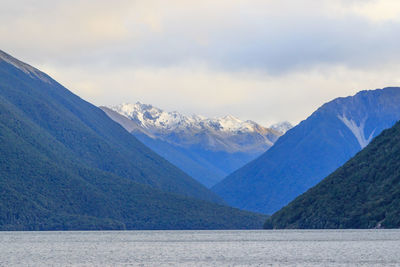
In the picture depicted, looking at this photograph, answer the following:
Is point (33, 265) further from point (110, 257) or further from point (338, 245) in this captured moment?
point (338, 245)

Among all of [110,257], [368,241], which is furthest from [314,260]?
[368,241]

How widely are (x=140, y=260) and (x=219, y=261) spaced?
1547 centimetres

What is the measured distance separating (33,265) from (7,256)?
3088cm

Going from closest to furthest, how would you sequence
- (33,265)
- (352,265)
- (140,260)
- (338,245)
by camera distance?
(352,265) < (33,265) < (140,260) < (338,245)

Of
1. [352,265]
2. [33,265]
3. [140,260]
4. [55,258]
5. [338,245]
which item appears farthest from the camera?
[338,245]

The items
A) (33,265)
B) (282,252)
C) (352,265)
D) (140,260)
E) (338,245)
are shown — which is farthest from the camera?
(338,245)

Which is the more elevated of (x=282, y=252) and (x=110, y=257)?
(x=282, y=252)

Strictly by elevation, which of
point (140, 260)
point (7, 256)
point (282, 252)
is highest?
point (282, 252)

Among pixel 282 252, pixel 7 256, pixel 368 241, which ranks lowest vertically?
pixel 7 256

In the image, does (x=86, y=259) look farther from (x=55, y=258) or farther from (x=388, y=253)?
(x=388, y=253)

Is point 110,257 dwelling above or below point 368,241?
below

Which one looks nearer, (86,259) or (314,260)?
(314,260)

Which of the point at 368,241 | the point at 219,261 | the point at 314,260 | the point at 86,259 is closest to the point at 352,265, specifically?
the point at 314,260

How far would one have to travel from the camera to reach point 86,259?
147750mm
